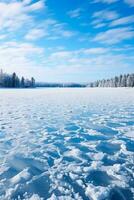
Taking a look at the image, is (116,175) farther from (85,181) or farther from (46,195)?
(46,195)

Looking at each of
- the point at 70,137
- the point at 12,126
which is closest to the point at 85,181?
the point at 70,137

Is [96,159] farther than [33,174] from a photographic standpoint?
Yes

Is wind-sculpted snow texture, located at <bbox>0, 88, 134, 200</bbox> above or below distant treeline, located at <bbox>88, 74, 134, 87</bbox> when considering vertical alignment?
below

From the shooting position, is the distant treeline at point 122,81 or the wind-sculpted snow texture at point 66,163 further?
the distant treeline at point 122,81

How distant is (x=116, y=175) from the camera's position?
4984 millimetres

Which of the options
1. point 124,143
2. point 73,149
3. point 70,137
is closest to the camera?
point 73,149

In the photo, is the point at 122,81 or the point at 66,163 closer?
the point at 66,163

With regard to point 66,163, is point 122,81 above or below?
above

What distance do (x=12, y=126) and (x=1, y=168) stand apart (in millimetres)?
5153

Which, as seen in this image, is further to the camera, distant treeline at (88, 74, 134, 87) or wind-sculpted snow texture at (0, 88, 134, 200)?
distant treeline at (88, 74, 134, 87)

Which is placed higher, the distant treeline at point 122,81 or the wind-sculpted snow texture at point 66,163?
the distant treeline at point 122,81

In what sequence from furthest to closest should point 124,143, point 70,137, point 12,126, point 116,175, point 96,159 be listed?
point 12,126 < point 70,137 < point 124,143 < point 96,159 < point 116,175

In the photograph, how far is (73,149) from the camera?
698 centimetres

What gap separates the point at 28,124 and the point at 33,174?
6017 millimetres
